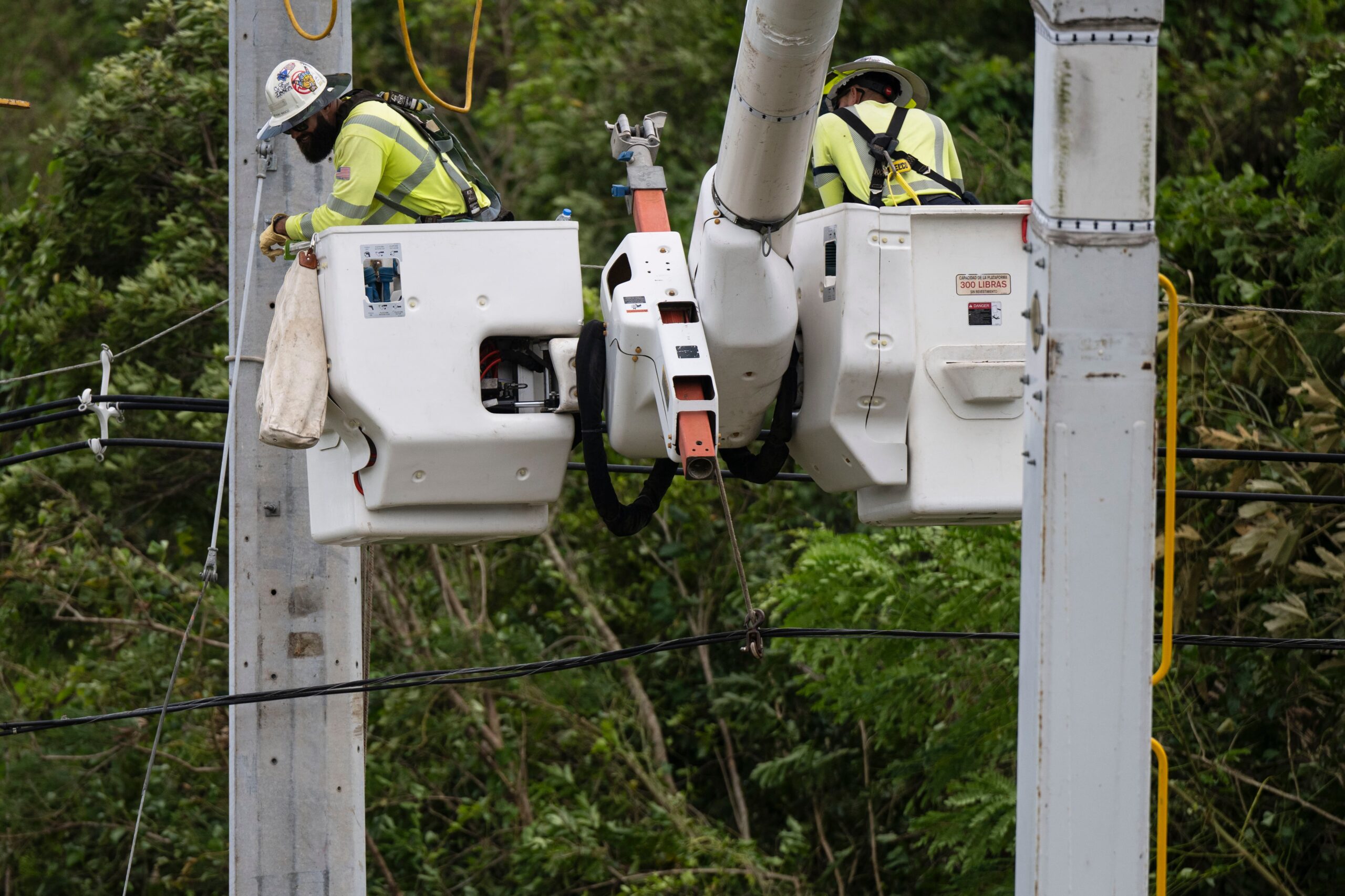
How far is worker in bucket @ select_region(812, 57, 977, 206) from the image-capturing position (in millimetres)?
6891

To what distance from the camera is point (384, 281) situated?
6.15 metres

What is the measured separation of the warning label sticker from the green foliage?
13.8 ft

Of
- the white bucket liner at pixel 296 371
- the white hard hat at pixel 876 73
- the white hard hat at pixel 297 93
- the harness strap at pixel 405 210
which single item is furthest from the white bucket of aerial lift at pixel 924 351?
the white hard hat at pixel 297 93

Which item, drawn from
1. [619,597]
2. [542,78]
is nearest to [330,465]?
[619,597]

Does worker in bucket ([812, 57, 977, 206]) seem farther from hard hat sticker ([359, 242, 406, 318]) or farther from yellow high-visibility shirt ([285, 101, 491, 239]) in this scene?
hard hat sticker ([359, 242, 406, 318])

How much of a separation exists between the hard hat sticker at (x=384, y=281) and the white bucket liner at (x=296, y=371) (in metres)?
0.18

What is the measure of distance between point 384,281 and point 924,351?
5.71ft

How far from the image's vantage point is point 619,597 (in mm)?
14414

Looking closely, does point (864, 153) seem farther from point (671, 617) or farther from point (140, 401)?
point (671, 617)

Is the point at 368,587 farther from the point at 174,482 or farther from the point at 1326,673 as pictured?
the point at 174,482

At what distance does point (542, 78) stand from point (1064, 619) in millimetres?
14275

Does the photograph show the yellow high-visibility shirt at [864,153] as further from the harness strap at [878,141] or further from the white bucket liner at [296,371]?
the white bucket liner at [296,371]

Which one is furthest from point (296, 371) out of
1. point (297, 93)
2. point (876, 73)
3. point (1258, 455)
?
point (1258, 455)

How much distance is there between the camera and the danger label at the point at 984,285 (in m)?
6.16
